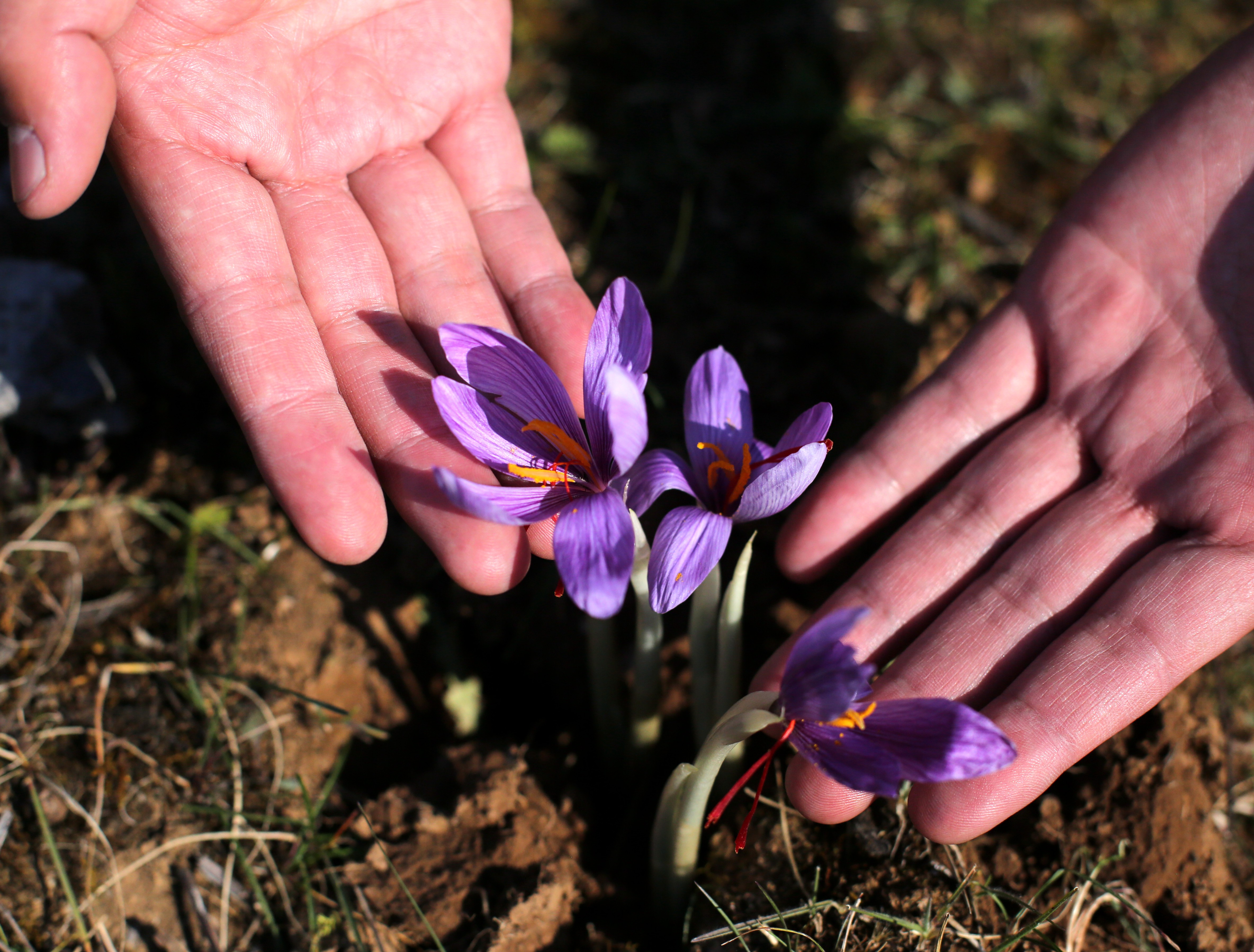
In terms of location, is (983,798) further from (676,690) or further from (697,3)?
(697,3)

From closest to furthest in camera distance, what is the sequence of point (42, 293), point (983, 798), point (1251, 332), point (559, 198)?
point (983, 798) → point (1251, 332) → point (42, 293) → point (559, 198)

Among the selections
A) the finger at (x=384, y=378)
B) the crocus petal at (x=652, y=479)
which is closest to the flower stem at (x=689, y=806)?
the crocus petal at (x=652, y=479)

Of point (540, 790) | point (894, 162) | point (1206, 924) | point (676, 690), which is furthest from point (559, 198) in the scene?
point (1206, 924)

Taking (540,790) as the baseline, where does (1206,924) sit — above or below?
above

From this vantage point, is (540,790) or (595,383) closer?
(595,383)

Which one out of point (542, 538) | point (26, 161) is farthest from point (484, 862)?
point (26, 161)

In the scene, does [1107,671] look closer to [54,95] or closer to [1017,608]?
[1017,608]

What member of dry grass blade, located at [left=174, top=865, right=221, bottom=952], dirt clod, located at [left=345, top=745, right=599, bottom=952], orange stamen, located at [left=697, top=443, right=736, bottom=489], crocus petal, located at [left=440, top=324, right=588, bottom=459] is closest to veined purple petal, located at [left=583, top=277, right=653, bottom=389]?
crocus petal, located at [left=440, top=324, right=588, bottom=459]

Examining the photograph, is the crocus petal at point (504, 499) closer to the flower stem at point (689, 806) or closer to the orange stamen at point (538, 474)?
the orange stamen at point (538, 474)
